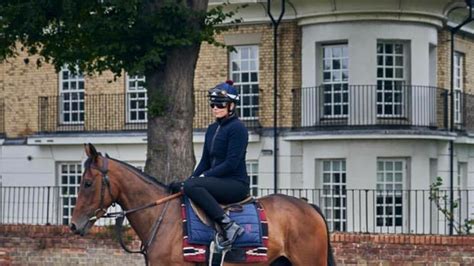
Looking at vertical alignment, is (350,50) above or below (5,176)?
above

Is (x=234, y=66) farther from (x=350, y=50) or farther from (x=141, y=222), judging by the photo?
(x=141, y=222)

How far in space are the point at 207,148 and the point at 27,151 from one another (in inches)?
991

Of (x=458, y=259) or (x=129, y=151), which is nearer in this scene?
(x=458, y=259)

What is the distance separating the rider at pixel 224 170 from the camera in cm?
1538

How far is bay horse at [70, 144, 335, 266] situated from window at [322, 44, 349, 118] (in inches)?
770

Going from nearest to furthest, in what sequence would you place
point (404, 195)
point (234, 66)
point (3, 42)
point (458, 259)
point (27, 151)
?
1. point (458, 259)
2. point (3, 42)
3. point (404, 195)
4. point (234, 66)
5. point (27, 151)

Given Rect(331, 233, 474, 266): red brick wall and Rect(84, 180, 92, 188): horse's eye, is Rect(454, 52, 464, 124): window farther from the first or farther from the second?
Rect(84, 180, 92, 188): horse's eye

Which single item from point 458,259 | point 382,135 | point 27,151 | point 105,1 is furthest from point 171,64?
point 27,151

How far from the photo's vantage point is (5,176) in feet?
133

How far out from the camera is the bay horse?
15.5 m

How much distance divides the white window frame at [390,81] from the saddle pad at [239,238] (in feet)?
66.5

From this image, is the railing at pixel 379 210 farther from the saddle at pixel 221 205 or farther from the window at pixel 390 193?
the saddle at pixel 221 205

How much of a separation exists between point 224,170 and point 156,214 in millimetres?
979

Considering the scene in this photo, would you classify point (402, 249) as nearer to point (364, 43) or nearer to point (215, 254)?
point (215, 254)
